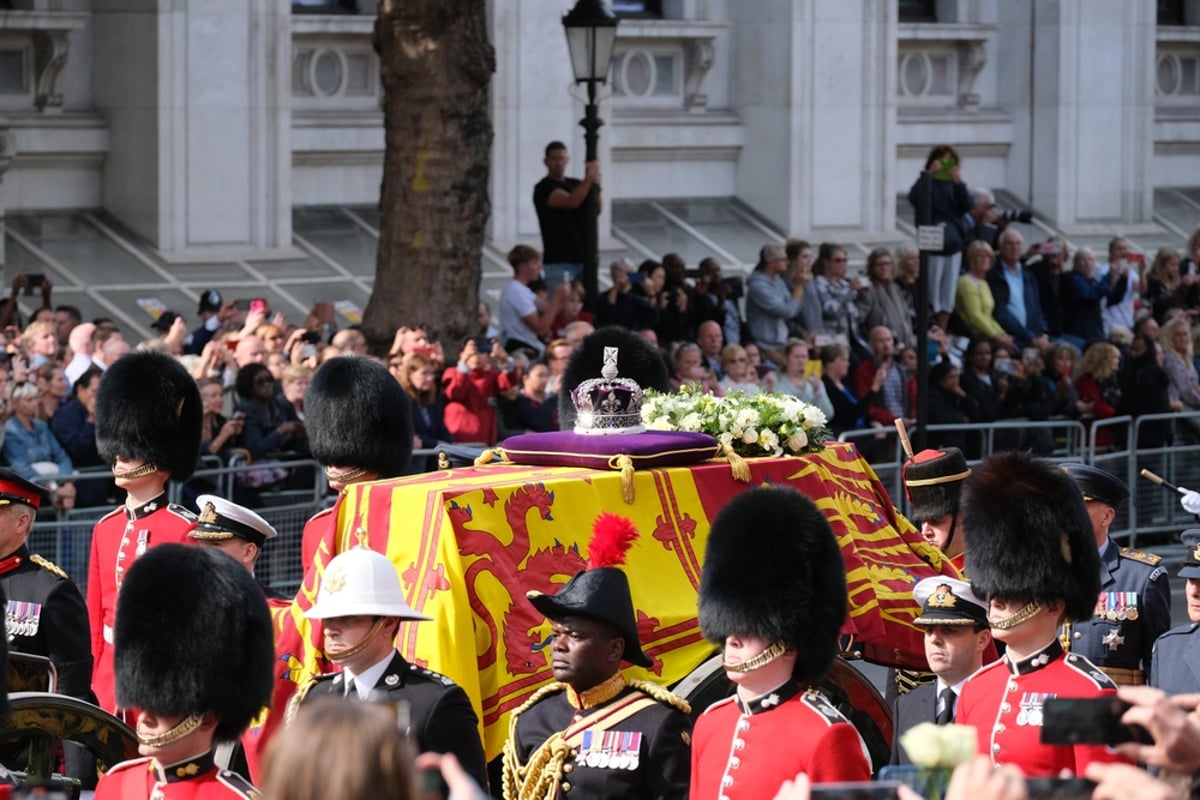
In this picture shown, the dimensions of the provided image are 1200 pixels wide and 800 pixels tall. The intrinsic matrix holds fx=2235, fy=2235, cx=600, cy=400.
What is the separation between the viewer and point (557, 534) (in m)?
7.84

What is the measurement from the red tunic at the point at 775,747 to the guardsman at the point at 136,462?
2.70 m

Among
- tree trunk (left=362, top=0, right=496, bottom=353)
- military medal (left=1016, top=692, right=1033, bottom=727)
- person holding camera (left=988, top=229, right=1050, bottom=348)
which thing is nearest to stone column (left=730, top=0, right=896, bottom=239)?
person holding camera (left=988, top=229, right=1050, bottom=348)

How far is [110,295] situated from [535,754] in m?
10.5

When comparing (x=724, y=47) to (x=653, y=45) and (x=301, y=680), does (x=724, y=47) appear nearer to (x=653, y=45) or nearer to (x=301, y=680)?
(x=653, y=45)

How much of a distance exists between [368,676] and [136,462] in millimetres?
2399

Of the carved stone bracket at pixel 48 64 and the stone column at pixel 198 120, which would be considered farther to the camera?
the stone column at pixel 198 120

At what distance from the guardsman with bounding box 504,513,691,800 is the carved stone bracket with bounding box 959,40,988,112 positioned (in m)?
17.9

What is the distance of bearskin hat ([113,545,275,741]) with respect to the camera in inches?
219

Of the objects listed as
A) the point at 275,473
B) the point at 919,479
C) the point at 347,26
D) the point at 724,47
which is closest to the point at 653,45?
the point at 724,47

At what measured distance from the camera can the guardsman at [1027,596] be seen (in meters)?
6.02

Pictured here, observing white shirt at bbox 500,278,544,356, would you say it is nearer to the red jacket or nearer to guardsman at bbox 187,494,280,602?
the red jacket

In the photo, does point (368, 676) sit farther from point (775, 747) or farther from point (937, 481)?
point (937, 481)

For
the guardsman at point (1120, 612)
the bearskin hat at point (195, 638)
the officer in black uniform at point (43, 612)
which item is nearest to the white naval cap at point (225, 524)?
the officer in black uniform at point (43, 612)

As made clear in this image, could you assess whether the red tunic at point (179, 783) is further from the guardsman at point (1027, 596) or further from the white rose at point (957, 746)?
the guardsman at point (1027, 596)
